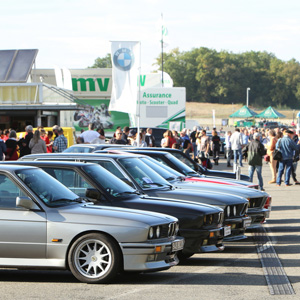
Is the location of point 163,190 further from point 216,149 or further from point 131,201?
point 216,149

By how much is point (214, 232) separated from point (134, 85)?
1876 centimetres

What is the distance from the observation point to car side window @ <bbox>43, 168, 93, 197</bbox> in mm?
9766

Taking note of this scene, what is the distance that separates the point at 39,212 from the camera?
835cm

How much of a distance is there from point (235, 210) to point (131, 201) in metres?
2.38

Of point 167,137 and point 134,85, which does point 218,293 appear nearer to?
point 167,137

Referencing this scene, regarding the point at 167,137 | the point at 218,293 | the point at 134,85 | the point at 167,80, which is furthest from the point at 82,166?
the point at 167,80

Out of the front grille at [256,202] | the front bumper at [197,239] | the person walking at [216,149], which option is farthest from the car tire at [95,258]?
the person walking at [216,149]

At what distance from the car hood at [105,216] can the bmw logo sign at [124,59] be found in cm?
1992

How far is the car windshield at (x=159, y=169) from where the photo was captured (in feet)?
41.3

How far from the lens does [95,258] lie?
826 centimetres

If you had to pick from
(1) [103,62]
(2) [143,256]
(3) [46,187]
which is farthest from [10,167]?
(1) [103,62]

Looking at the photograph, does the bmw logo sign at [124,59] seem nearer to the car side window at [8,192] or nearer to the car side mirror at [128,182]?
the car side mirror at [128,182]

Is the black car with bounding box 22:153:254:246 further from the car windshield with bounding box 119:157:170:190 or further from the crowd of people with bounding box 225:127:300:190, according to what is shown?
the crowd of people with bounding box 225:127:300:190

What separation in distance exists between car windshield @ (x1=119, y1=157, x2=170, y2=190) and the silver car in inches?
113
